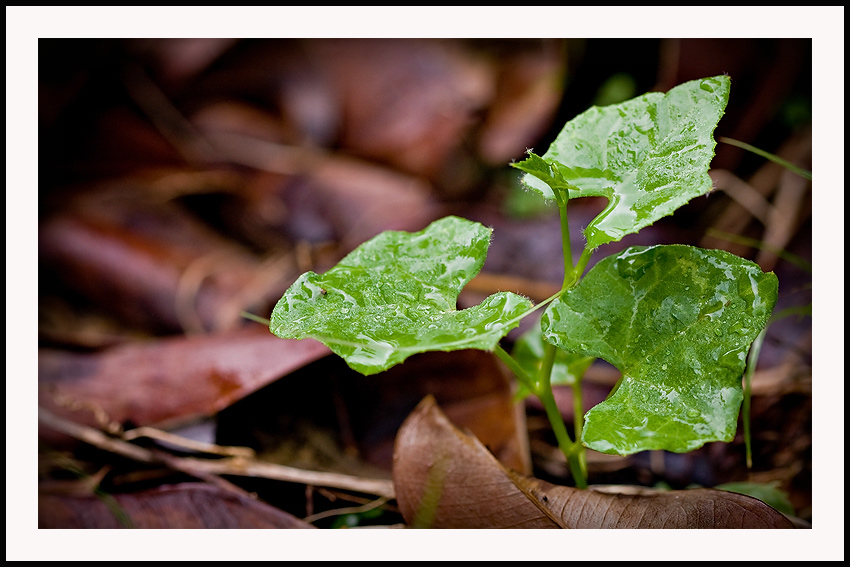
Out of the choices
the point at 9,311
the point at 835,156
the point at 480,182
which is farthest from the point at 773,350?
the point at 9,311

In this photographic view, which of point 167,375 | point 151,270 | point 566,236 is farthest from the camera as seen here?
point 151,270

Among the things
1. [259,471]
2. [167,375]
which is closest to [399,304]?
[259,471]

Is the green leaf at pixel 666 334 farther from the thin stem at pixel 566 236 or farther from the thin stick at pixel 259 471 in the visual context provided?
the thin stick at pixel 259 471

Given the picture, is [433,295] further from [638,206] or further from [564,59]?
[564,59]

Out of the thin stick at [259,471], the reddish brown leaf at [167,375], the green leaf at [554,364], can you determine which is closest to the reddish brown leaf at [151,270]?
the reddish brown leaf at [167,375]

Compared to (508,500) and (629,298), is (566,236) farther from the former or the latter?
(508,500)

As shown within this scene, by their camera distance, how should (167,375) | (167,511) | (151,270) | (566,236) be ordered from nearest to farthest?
(566,236) < (167,511) < (167,375) < (151,270)
